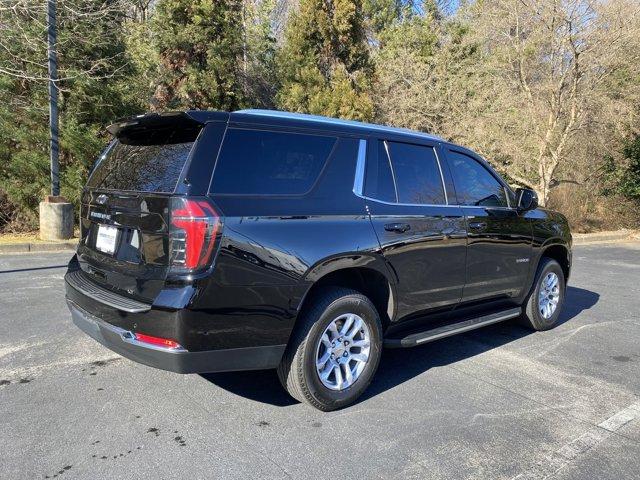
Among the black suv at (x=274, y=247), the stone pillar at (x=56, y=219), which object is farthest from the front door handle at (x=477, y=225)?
the stone pillar at (x=56, y=219)

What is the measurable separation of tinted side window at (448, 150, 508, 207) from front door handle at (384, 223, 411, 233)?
2.85ft

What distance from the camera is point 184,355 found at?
295 centimetres

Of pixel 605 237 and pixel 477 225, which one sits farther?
pixel 605 237

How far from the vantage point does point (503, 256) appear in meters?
4.88

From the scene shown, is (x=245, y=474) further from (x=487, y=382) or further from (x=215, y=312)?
(x=487, y=382)

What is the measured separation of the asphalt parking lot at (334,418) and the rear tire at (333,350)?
0.16 metres

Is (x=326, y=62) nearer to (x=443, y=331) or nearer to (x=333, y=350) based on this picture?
(x=443, y=331)

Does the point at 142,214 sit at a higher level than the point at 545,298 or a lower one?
higher

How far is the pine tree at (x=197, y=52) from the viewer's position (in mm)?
14000


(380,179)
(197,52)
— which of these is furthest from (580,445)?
(197,52)

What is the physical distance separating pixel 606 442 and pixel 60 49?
12831 mm

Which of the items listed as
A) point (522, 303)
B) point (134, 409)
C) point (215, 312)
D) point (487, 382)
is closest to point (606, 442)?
point (487, 382)

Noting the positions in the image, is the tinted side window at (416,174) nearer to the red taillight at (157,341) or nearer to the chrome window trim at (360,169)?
the chrome window trim at (360,169)

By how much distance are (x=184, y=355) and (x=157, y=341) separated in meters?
0.19
